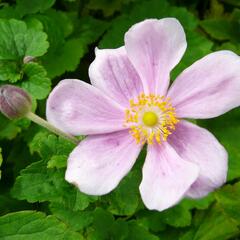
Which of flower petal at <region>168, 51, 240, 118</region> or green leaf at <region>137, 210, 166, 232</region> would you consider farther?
green leaf at <region>137, 210, 166, 232</region>

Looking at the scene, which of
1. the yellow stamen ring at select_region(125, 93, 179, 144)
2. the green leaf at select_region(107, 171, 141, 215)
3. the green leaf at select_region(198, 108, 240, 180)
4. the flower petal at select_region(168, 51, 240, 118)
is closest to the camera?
the flower petal at select_region(168, 51, 240, 118)

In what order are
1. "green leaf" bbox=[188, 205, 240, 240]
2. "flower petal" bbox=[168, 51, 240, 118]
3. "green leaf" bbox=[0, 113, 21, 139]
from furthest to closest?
"green leaf" bbox=[0, 113, 21, 139] → "green leaf" bbox=[188, 205, 240, 240] → "flower petal" bbox=[168, 51, 240, 118]

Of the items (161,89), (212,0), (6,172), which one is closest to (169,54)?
(161,89)

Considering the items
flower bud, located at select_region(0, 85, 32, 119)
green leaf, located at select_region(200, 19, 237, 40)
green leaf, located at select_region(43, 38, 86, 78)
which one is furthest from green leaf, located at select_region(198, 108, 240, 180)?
flower bud, located at select_region(0, 85, 32, 119)

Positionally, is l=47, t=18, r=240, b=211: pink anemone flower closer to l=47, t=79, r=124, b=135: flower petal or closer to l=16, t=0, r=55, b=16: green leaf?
l=47, t=79, r=124, b=135: flower petal

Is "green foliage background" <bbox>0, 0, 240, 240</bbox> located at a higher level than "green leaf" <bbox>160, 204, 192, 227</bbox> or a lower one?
higher

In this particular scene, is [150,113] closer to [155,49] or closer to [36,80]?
[155,49]
